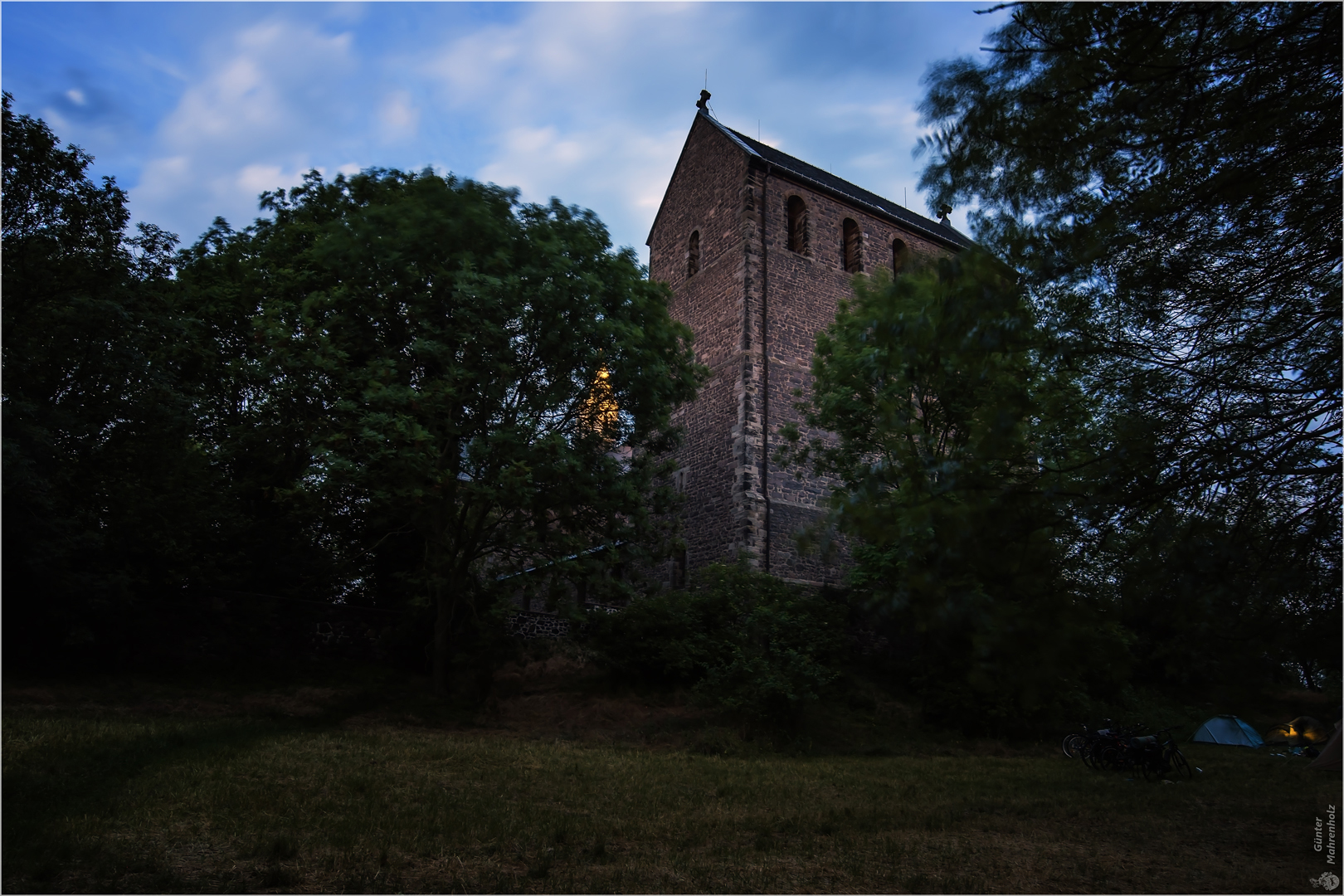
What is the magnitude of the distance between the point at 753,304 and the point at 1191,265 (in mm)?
15571

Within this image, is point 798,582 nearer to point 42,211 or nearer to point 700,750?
point 700,750

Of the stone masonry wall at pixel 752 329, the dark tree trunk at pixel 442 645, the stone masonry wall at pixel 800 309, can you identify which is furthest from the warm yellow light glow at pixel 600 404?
the stone masonry wall at pixel 800 309

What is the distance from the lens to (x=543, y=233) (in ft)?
44.0

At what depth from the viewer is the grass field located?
5.04 metres

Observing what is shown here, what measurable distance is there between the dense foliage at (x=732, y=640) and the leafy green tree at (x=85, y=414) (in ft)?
25.5

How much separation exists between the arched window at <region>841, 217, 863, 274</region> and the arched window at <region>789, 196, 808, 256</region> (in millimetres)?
1443

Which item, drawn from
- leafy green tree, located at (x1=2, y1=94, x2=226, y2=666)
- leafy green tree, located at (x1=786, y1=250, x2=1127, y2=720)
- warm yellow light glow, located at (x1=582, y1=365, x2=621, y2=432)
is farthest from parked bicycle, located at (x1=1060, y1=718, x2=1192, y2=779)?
leafy green tree, located at (x1=2, y1=94, x2=226, y2=666)

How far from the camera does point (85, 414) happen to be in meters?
10.8

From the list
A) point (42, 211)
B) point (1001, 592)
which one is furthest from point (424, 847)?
point (42, 211)

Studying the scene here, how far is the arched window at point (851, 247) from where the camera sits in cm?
2261

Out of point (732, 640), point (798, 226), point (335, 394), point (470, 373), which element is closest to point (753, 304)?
point (798, 226)

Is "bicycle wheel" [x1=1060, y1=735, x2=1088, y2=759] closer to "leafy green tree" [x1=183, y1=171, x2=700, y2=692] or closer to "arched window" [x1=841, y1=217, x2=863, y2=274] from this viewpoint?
"leafy green tree" [x1=183, y1=171, x2=700, y2=692]

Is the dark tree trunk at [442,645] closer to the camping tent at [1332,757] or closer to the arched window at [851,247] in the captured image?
the camping tent at [1332,757]

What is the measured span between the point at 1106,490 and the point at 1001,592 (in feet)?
2.98
